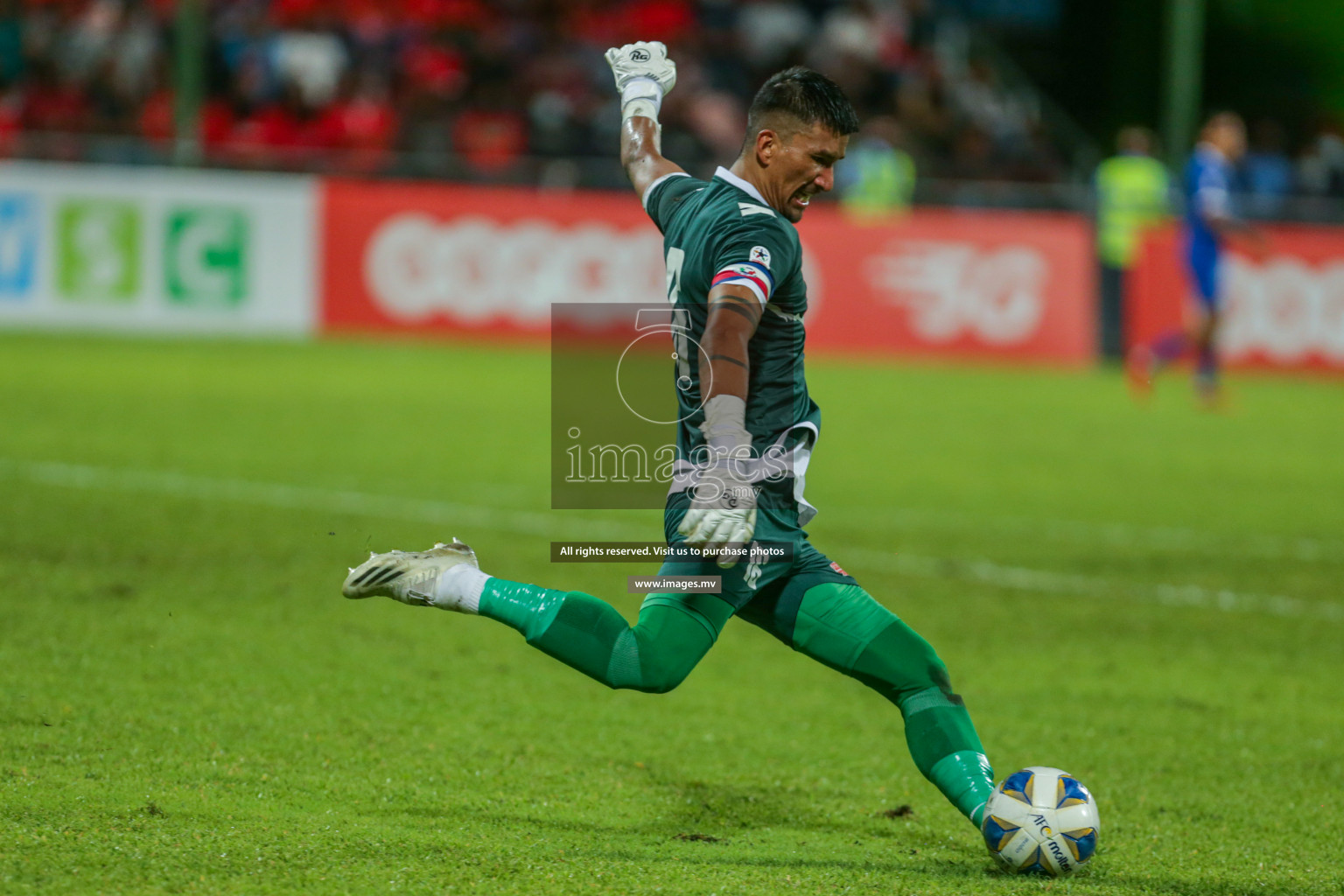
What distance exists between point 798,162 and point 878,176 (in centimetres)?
1755

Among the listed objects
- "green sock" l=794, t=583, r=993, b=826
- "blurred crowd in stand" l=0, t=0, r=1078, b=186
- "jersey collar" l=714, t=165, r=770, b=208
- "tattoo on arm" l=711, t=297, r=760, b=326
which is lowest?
"green sock" l=794, t=583, r=993, b=826

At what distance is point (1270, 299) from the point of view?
19.2 meters

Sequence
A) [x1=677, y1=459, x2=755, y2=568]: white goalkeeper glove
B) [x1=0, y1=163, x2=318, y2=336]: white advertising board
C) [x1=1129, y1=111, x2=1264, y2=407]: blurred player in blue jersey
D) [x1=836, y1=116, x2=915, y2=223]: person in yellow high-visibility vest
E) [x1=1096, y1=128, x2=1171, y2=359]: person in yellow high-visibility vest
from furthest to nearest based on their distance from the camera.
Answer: [x1=836, y1=116, x2=915, y2=223]: person in yellow high-visibility vest < [x1=1096, y1=128, x2=1171, y2=359]: person in yellow high-visibility vest < [x1=0, y1=163, x2=318, y2=336]: white advertising board < [x1=1129, y1=111, x2=1264, y2=407]: blurred player in blue jersey < [x1=677, y1=459, x2=755, y2=568]: white goalkeeper glove

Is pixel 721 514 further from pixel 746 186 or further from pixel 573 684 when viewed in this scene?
pixel 573 684

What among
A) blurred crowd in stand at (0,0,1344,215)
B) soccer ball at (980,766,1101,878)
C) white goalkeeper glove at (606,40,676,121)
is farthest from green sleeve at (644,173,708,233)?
blurred crowd in stand at (0,0,1344,215)

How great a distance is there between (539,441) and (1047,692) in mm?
6494

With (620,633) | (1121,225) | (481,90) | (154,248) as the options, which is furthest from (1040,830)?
(481,90)

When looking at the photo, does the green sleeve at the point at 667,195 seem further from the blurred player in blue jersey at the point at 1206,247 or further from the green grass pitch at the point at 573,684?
the blurred player in blue jersey at the point at 1206,247

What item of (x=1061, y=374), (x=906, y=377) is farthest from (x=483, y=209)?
(x=1061, y=374)

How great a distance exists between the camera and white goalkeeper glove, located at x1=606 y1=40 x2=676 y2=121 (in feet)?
15.9

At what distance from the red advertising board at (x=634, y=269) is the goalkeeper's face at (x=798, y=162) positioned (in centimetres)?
1350

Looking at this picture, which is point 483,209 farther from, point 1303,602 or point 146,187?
point 1303,602

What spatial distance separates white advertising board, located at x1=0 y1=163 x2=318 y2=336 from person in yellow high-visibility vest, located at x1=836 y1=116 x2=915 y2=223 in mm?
6980

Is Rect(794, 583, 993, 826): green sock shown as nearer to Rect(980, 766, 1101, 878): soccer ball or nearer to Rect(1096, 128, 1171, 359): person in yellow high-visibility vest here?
Rect(980, 766, 1101, 878): soccer ball
